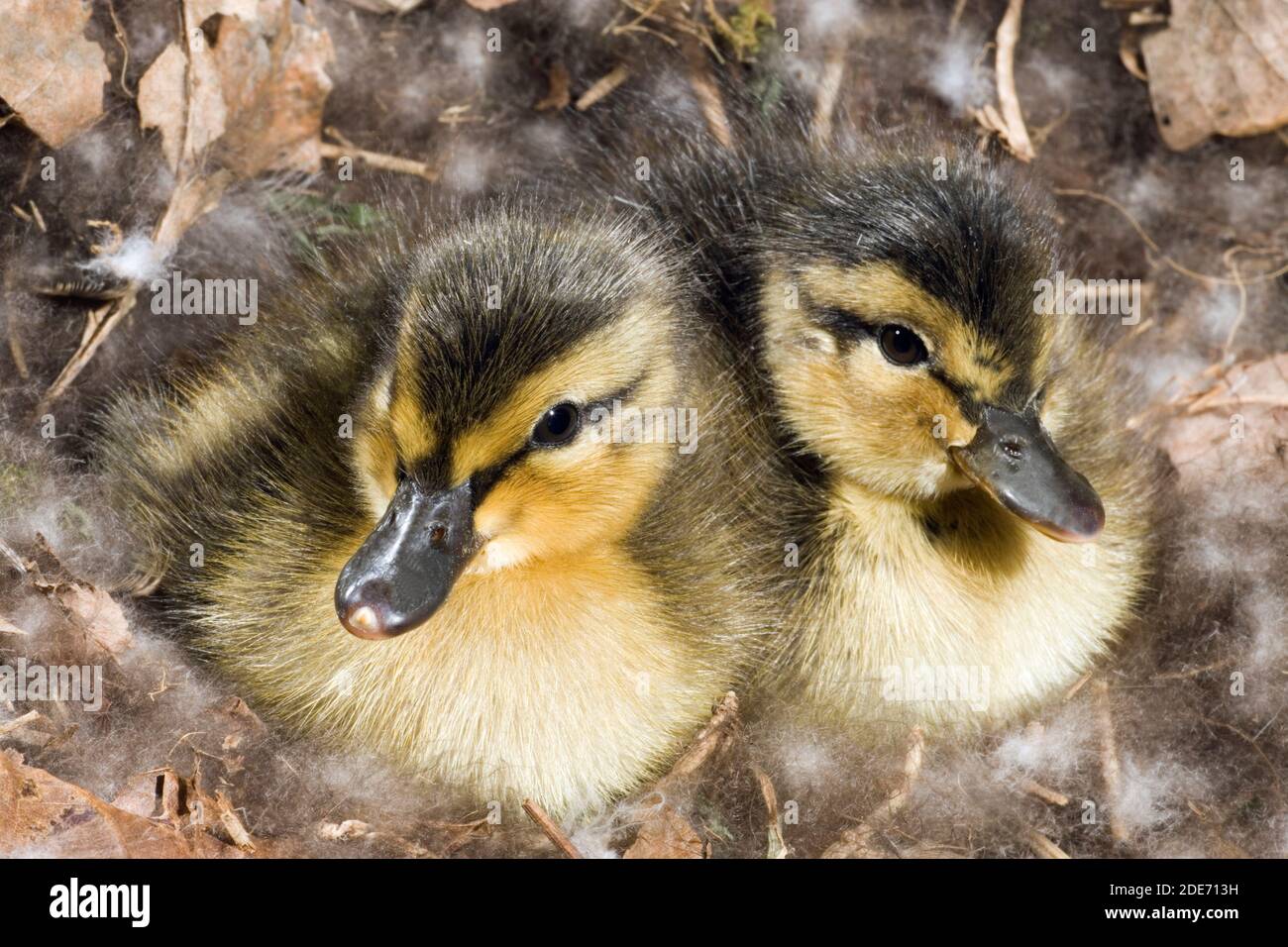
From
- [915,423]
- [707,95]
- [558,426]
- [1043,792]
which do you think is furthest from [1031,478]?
[707,95]

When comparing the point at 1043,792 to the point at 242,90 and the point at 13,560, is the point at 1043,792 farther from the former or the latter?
the point at 242,90

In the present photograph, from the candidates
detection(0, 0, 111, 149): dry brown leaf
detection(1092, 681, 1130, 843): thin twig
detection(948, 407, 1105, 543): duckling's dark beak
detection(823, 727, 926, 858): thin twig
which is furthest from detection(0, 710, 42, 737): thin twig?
detection(1092, 681, 1130, 843): thin twig

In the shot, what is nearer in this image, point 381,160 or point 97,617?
point 97,617

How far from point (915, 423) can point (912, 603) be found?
340 millimetres

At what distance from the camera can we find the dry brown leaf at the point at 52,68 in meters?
2.76

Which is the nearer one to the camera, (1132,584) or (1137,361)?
(1132,584)

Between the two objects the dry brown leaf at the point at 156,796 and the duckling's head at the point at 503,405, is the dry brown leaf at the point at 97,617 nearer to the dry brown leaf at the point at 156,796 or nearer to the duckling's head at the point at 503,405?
the dry brown leaf at the point at 156,796

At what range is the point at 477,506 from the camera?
84.5 inches

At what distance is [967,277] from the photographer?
2326 millimetres

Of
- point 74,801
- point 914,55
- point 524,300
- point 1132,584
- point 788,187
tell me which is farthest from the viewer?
point 914,55

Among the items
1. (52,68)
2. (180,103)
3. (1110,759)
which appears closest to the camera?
(1110,759)

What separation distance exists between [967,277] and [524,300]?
0.73 meters
